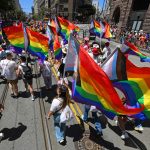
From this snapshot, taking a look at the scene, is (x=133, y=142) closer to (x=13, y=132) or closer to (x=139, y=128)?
(x=139, y=128)

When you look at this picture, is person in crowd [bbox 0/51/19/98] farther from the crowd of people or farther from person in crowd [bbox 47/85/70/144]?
person in crowd [bbox 47/85/70/144]

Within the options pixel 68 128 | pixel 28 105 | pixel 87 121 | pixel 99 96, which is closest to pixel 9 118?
pixel 28 105

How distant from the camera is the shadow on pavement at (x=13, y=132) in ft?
19.0

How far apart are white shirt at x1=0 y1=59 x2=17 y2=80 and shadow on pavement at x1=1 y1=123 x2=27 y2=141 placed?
2313mm

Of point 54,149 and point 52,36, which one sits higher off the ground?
point 52,36

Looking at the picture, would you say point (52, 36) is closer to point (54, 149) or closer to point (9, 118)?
point (9, 118)

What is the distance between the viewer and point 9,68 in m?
7.65

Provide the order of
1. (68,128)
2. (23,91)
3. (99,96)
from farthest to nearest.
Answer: (23,91)
(68,128)
(99,96)

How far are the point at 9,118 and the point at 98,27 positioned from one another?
10704 millimetres

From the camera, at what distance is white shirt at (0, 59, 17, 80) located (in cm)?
762

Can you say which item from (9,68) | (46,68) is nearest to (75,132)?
(46,68)

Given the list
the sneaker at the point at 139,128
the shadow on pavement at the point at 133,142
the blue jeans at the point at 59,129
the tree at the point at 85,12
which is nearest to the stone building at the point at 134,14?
the sneaker at the point at 139,128

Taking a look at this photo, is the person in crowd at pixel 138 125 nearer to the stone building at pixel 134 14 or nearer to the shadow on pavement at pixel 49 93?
the shadow on pavement at pixel 49 93

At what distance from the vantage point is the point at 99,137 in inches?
239
